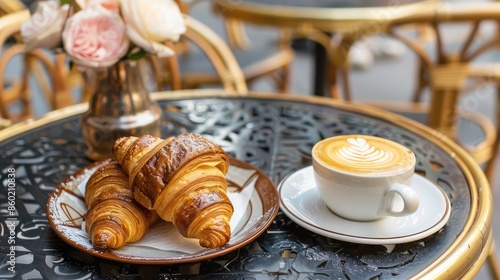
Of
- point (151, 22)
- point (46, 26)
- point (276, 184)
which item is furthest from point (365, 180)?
point (46, 26)

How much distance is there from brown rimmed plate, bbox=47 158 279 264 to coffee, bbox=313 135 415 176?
0.07 m

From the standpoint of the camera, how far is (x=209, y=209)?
0.51 metres

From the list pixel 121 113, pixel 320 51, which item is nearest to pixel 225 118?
pixel 121 113

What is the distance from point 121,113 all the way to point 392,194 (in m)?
0.38

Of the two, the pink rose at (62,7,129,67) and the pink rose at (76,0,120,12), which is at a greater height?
the pink rose at (76,0,120,12)

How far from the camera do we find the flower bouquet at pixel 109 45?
2.15ft

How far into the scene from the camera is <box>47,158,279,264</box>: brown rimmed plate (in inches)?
19.5

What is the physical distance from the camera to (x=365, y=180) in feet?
1.74

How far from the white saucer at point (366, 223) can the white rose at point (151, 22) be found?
229 millimetres

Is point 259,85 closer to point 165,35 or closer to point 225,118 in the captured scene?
point 225,118

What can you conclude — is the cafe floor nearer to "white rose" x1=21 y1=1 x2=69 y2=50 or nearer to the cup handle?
"white rose" x1=21 y1=1 x2=69 y2=50

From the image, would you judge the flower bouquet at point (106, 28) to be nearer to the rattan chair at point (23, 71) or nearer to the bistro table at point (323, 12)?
the rattan chair at point (23, 71)

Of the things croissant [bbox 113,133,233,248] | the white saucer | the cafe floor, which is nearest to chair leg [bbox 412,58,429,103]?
the cafe floor

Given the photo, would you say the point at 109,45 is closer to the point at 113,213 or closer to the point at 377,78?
the point at 113,213
